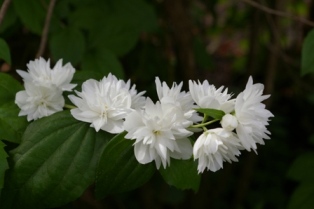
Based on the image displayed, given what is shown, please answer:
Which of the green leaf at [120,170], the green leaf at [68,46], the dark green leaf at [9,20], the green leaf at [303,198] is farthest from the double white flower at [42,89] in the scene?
the green leaf at [303,198]

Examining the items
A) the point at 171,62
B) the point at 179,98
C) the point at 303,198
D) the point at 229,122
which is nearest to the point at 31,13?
the point at 179,98

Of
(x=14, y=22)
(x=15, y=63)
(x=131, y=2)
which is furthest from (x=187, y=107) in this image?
(x=15, y=63)

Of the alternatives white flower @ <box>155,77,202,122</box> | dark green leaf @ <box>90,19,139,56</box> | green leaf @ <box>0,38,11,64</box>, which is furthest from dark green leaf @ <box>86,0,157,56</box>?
white flower @ <box>155,77,202,122</box>

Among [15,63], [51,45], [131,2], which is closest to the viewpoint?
[51,45]

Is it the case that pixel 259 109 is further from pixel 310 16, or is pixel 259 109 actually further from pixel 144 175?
pixel 310 16

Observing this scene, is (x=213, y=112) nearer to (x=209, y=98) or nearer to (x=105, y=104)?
(x=209, y=98)

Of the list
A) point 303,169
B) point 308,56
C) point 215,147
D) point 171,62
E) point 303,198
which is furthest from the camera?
point 171,62
